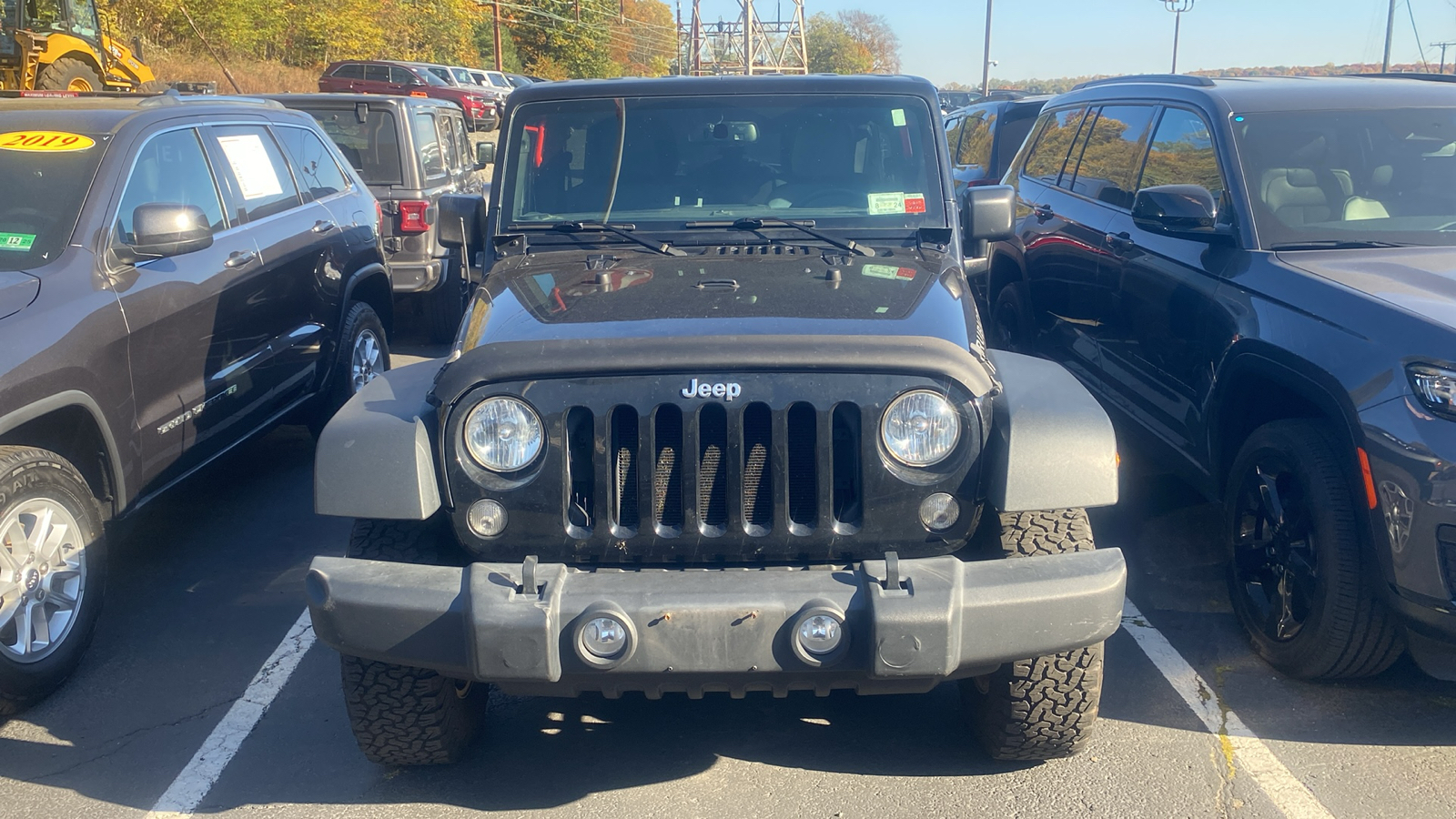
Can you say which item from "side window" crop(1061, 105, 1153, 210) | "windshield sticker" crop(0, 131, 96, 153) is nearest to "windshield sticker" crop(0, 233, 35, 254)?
"windshield sticker" crop(0, 131, 96, 153)

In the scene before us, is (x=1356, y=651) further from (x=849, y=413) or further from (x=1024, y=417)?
(x=849, y=413)

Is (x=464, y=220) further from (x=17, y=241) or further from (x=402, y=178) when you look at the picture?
(x=402, y=178)

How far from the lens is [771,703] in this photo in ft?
12.3

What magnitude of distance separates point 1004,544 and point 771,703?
114 centimetres

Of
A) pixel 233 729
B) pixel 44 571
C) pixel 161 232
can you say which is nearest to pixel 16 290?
pixel 161 232

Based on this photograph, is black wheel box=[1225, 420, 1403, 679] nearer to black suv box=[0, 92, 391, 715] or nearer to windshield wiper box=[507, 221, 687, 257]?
windshield wiper box=[507, 221, 687, 257]

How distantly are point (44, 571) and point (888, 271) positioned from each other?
2.84 m

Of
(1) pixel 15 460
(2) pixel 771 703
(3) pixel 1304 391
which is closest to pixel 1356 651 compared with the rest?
(3) pixel 1304 391

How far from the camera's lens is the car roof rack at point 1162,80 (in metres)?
5.19

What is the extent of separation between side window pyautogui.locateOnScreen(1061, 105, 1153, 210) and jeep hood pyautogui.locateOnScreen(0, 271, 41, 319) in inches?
178

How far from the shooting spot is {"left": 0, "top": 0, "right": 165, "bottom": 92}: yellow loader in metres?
16.4

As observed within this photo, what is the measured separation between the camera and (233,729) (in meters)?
3.62

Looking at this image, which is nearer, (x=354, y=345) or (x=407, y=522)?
(x=407, y=522)

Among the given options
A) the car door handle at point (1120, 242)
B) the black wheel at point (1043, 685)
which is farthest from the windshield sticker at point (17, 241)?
the car door handle at point (1120, 242)
